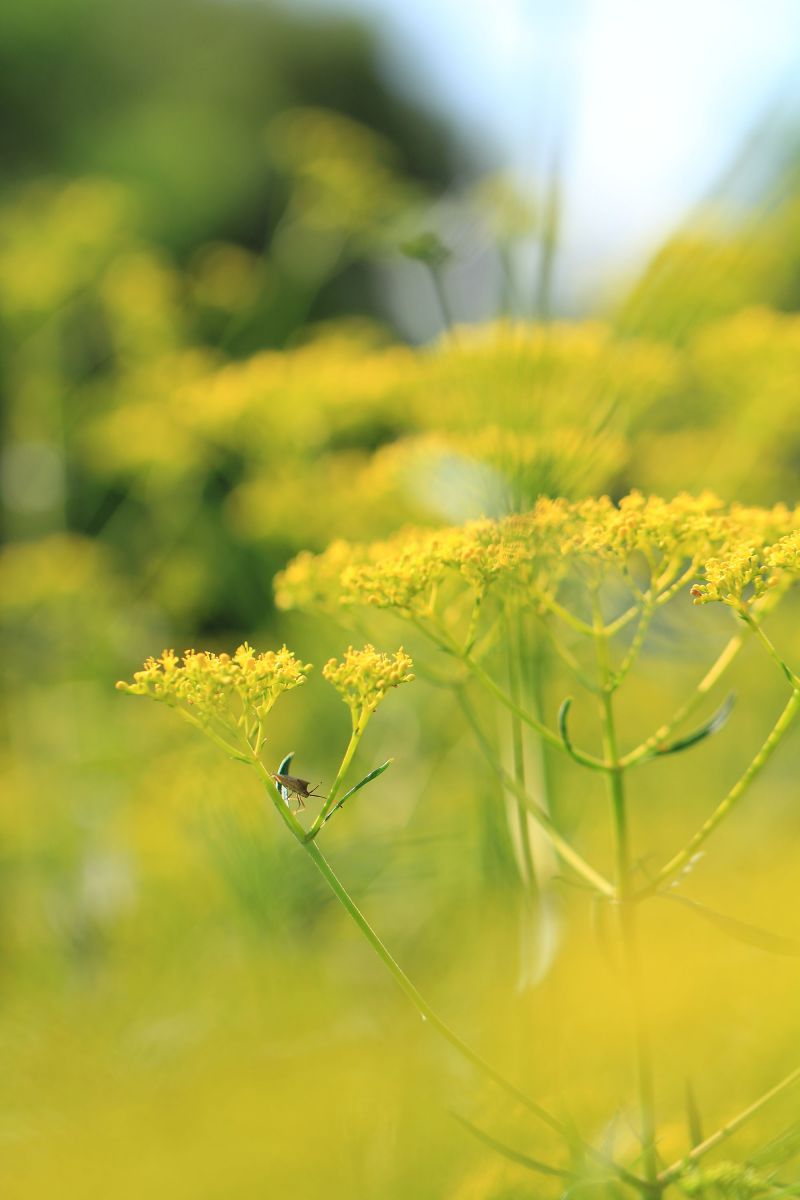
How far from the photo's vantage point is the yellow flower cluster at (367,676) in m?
0.46

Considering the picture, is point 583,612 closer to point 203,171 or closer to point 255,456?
point 255,456

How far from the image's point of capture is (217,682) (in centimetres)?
46

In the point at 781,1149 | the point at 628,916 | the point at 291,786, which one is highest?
the point at 291,786

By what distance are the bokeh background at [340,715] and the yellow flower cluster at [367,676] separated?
144 mm

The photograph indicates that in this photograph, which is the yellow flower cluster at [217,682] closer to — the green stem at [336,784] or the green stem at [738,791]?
the green stem at [336,784]

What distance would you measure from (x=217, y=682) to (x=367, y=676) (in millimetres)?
62

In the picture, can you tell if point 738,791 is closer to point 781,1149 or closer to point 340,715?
point 781,1149

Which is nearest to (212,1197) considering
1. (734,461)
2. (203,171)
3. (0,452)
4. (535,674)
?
(535,674)

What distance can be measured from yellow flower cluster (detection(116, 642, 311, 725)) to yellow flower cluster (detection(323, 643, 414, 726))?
2 centimetres

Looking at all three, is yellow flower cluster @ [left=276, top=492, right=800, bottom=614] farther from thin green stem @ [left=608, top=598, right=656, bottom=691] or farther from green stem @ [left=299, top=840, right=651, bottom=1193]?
green stem @ [left=299, top=840, right=651, bottom=1193]

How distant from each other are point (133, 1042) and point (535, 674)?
2.38 ft

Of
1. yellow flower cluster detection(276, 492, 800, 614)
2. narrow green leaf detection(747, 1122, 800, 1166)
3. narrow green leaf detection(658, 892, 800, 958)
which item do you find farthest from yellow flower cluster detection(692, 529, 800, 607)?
narrow green leaf detection(747, 1122, 800, 1166)

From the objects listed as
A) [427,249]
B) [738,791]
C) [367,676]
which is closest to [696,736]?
[738,791]

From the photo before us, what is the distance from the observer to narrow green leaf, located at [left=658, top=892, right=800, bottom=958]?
1.50 feet
